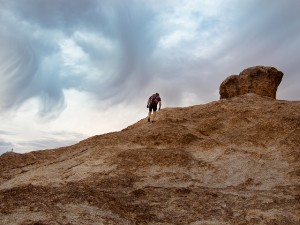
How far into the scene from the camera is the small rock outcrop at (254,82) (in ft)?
168

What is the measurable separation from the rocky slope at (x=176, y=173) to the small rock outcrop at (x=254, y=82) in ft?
45.4

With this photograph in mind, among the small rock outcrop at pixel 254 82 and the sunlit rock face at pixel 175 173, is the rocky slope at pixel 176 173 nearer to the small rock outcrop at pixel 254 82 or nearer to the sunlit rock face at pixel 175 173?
the sunlit rock face at pixel 175 173

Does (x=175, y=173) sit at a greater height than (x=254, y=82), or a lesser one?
lesser

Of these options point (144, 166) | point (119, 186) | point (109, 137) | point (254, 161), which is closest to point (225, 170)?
point (254, 161)

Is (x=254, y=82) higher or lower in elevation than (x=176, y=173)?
higher

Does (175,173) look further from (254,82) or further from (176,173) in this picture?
(254,82)

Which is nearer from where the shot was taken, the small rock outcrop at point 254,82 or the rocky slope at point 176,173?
the rocky slope at point 176,173

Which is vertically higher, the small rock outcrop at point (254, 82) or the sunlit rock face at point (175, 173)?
the small rock outcrop at point (254, 82)

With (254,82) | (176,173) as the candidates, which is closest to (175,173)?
(176,173)

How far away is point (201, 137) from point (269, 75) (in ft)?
84.1

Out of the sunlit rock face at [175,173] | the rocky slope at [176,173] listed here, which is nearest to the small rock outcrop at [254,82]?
the sunlit rock face at [175,173]

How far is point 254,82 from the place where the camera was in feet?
169

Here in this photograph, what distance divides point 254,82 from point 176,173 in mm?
31240

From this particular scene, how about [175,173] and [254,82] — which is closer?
[175,173]
